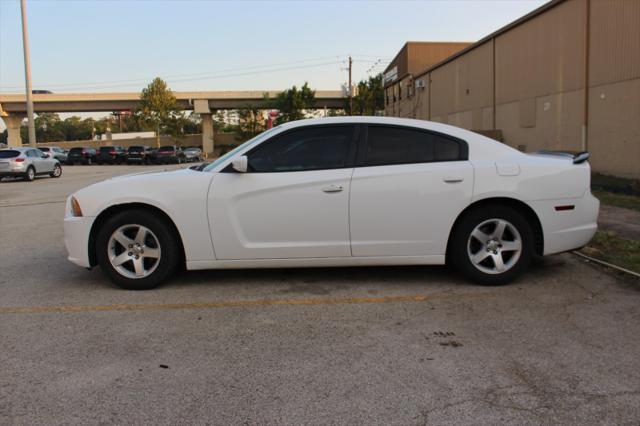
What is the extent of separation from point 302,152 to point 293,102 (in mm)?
57116

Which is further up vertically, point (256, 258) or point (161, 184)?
point (161, 184)

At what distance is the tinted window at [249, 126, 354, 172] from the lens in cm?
503

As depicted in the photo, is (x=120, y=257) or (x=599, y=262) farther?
(x=599, y=262)

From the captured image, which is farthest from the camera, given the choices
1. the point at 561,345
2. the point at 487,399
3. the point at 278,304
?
the point at 278,304

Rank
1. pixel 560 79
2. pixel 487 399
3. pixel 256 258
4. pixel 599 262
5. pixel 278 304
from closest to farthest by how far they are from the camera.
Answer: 1. pixel 487 399
2. pixel 278 304
3. pixel 256 258
4. pixel 599 262
5. pixel 560 79

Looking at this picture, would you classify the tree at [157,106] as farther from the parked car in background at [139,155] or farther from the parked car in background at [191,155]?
the parked car in background at [139,155]

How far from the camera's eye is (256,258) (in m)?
5.00

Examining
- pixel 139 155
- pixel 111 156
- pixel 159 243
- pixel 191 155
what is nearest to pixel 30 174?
pixel 139 155

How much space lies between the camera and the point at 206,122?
67.9m

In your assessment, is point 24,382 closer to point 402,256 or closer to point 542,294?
point 402,256

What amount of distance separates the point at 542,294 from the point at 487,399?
2.22 metres

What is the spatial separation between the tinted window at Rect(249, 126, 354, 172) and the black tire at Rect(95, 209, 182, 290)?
102 cm

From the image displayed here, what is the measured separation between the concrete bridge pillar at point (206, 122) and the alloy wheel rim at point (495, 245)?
207 ft

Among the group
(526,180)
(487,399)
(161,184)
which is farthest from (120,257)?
(526,180)
